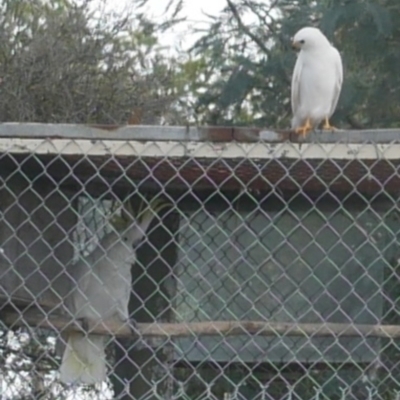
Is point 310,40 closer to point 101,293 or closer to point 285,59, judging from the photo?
point 101,293

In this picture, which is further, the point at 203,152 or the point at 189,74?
the point at 189,74

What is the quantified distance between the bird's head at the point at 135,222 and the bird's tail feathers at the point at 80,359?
0.34 meters

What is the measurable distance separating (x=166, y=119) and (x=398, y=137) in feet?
15.4

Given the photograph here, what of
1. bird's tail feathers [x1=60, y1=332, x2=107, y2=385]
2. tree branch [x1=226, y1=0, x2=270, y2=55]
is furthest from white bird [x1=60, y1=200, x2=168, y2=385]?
tree branch [x1=226, y1=0, x2=270, y2=55]

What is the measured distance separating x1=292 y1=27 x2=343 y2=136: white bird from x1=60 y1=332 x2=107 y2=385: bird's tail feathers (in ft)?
3.87

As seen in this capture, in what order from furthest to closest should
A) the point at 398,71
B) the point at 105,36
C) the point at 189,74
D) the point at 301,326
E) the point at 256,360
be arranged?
1. the point at 189,74
2. the point at 105,36
3. the point at 398,71
4. the point at 256,360
5. the point at 301,326

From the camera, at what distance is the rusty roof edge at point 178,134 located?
263cm

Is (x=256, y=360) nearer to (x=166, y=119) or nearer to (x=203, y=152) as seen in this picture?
(x=203, y=152)

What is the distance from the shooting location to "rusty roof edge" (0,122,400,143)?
263 centimetres

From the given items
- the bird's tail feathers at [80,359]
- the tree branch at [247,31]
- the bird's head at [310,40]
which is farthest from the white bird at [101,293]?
the tree branch at [247,31]

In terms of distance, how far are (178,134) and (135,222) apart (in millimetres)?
670

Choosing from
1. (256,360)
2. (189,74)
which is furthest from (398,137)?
(189,74)

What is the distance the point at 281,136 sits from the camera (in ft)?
8.73

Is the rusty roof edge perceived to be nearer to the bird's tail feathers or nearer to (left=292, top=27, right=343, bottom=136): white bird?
the bird's tail feathers
